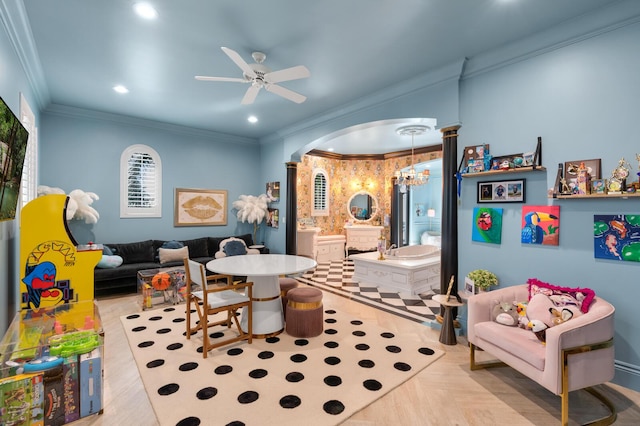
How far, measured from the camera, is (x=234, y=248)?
5605mm

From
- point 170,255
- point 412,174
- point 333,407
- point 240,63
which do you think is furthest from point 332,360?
point 412,174

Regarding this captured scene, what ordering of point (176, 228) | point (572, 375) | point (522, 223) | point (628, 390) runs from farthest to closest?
point (176, 228) < point (522, 223) < point (628, 390) < point (572, 375)

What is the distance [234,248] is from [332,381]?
3.65 meters

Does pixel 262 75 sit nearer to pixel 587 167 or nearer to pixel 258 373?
pixel 258 373

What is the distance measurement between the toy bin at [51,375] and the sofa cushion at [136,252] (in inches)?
114

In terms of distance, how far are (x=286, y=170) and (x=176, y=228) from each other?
2474 millimetres

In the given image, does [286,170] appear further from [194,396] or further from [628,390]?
[628,390]

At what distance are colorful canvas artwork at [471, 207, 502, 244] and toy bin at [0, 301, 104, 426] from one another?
139 inches

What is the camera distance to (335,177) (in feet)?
28.2

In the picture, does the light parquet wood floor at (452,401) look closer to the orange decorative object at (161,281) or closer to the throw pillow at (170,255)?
the orange decorative object at (161,281)

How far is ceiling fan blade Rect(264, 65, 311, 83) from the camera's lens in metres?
2.80

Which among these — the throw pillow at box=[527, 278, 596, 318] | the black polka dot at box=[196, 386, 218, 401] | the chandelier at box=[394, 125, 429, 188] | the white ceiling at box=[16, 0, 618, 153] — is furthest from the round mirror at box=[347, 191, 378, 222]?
the black polka dot at box=[196, 386, 218, 401]

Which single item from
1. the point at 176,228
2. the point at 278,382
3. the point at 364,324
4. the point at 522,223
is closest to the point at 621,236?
the point at 522,223

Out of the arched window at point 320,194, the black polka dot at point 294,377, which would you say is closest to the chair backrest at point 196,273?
the black polka dot at point 294,377
